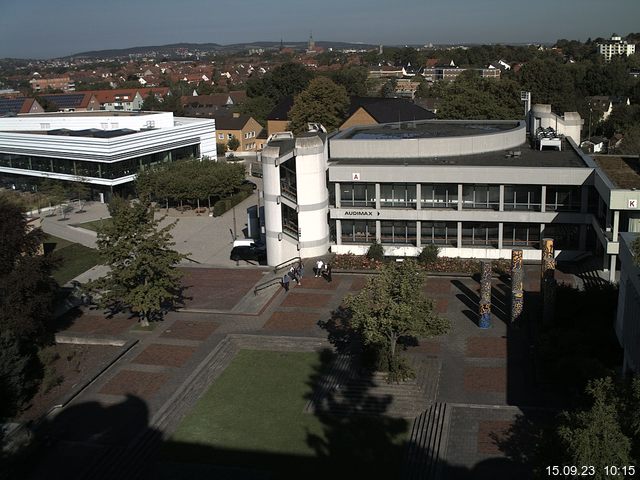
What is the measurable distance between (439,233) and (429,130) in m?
11.0

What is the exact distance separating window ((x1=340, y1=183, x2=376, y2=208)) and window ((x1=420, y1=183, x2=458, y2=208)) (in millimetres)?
2599

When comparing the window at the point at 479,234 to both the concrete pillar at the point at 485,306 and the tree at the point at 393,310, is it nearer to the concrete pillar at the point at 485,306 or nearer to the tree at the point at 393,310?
the concrete pillar at the point at 485,306

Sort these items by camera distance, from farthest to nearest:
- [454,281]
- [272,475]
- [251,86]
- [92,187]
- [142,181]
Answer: [251,86] < [92,187] < [142,181] < [454,281] < [272,475]

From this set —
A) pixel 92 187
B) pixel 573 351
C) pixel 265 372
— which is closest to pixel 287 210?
pixel 265 372

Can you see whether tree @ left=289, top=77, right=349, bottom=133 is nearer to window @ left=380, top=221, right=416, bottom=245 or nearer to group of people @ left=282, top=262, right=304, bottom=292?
window @ left=380, top=221, right=416, bottom=245

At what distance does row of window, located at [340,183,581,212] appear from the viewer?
115 feet

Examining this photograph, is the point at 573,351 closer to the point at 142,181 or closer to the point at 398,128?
the point at 398,128

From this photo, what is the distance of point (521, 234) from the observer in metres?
36.0

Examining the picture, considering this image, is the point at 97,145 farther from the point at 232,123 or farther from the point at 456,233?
the point at 456,233

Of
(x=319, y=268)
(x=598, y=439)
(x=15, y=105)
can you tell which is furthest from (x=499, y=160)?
(x=15, y=105)

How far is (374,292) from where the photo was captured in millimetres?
23031

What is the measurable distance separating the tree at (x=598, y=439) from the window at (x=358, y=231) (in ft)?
81.3

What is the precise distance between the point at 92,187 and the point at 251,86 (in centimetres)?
5687

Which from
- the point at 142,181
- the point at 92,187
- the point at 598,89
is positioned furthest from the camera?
the point at 598,89
